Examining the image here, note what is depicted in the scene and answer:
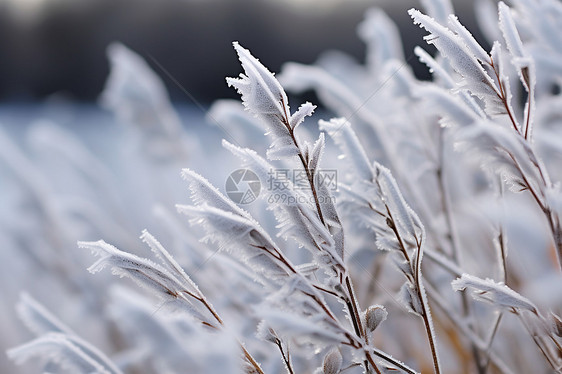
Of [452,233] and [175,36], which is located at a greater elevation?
[175,36]

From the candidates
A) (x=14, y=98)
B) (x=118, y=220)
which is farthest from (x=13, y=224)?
(x=14, y=98)

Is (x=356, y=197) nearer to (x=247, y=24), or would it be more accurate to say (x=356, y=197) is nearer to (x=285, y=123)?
(x=285, y=123)

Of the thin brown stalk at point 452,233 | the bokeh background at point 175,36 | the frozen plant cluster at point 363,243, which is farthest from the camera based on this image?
the bokeh background at point 175,36

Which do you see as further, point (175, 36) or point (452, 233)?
point (175, 36)

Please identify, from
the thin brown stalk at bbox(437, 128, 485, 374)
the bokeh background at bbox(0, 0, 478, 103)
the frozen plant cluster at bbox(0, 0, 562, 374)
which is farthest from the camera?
the bokeh background at bbox(0, 0, 478, 103)

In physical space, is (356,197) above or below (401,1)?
above
